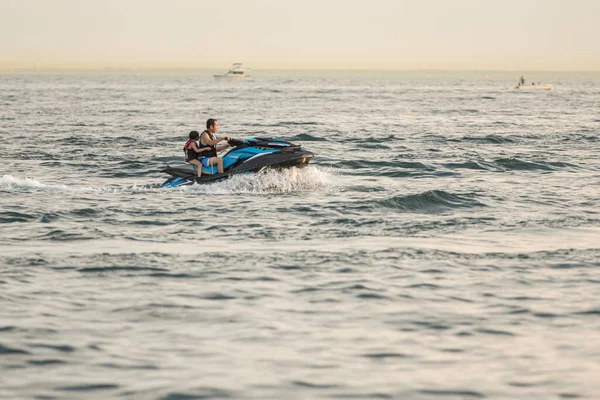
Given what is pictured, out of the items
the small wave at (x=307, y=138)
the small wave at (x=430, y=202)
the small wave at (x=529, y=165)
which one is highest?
the small wave at (x=430, y=202)

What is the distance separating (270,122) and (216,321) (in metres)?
40.2

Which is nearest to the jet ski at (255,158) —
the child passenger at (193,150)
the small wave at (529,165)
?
the child passenger at (193,150)

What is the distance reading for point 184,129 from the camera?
42.2 meters

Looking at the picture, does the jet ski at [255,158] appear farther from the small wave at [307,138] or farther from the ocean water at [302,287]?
the small wave at [307,138]

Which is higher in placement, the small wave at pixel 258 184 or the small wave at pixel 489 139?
the small wave at pixel 258 184

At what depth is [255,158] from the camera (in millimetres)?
18281

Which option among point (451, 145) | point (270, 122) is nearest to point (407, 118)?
point (270, 122)

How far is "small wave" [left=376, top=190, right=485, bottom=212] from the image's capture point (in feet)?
55.0

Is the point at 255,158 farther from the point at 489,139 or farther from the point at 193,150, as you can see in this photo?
the point at 489,139

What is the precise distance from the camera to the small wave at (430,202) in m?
16.8

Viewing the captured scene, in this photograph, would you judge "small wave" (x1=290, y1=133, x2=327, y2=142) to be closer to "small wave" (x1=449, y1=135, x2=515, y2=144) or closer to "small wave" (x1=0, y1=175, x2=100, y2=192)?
"small wave" (x1=449, y1=135, x2=515, y2=144)

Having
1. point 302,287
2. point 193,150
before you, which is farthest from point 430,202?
point 302,287

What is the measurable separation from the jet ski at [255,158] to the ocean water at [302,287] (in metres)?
0.22

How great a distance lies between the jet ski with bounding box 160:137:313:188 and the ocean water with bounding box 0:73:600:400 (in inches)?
8.5
